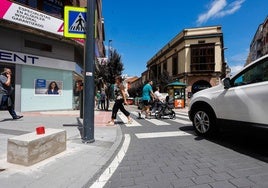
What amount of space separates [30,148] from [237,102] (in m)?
4.13

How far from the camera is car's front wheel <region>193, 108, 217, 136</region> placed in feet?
18.7

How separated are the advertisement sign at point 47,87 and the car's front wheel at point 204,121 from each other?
34.1 feet

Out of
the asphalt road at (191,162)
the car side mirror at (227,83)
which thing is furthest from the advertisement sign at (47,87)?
the car side mirror at (227,83)

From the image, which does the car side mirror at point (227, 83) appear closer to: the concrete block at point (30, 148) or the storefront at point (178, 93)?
the concrete block at point (30, 148)

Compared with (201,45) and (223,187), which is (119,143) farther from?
(201,45)

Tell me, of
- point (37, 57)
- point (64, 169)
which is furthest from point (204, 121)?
point (37, 57)

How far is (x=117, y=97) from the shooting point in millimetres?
8359

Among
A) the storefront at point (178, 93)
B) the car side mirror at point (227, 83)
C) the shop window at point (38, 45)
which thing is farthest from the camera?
the storefront at point (178, 93)

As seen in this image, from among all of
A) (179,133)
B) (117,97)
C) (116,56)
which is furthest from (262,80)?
(116,56)

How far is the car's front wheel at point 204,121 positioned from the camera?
571 centimetres

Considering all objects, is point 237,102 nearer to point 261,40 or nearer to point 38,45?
point 38,45

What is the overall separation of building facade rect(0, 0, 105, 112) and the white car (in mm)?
8696

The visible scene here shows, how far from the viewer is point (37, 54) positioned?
43.3ft

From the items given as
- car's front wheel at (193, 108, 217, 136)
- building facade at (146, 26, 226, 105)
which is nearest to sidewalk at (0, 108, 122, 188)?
car's front wheel at (193, 108, 217, 136)
